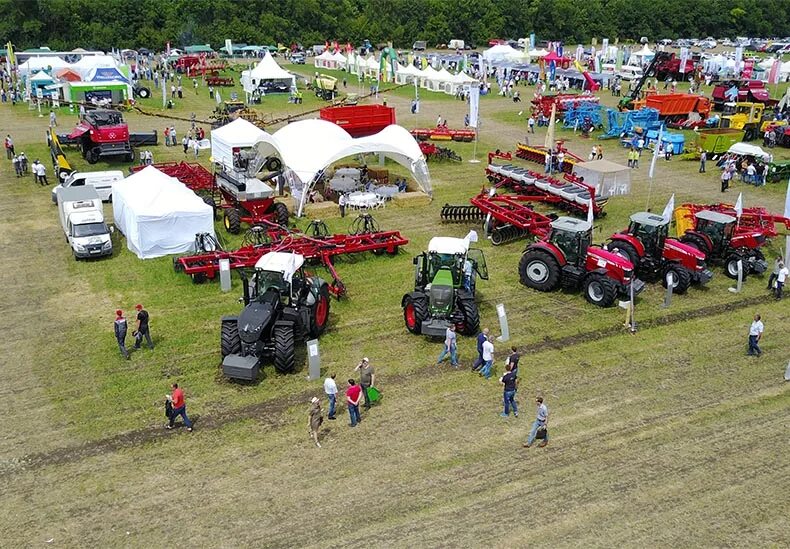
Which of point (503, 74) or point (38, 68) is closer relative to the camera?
point (38, 68)

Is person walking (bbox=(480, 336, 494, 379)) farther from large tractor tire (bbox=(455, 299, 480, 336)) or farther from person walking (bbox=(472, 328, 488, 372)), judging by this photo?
large tractor tire (bbox=(455, 299, 480, 336))

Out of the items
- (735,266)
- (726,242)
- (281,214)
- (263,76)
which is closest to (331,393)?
(281,214)

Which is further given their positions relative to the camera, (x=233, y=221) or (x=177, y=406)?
(x=233, y=221)

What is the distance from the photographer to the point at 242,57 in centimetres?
7331

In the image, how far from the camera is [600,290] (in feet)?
50.8

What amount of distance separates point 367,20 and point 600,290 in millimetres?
79163

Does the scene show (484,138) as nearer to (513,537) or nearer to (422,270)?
(422,270)

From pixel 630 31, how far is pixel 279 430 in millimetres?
100710

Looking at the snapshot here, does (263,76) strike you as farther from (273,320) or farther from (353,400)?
(353,400)

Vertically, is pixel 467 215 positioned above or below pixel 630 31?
below

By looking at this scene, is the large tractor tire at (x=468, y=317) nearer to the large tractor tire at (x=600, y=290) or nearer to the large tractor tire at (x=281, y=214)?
the large tractor tire at (x=600, y=290)

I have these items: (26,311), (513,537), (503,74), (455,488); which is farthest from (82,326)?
(503,74)

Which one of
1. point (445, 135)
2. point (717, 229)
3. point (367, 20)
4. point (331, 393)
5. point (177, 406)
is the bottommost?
point (177, 406)

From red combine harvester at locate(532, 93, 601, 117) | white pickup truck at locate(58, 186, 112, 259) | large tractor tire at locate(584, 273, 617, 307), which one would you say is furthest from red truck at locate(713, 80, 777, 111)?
white pickup truck at locate(58, 186, 112, 259)
